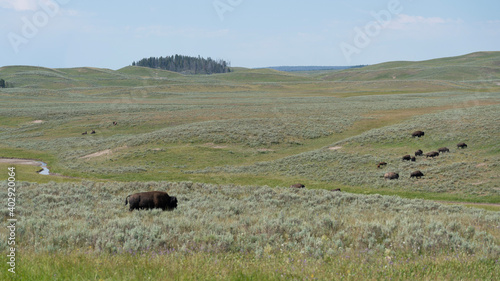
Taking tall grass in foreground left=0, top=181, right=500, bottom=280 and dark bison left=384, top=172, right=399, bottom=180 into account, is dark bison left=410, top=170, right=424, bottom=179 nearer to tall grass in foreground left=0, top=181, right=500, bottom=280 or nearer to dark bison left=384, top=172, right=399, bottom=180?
dark bison left=384, top=172, right=399, bottom=180

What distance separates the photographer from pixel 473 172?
93.4 ft

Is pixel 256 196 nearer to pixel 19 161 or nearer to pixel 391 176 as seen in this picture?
pixel 391 176

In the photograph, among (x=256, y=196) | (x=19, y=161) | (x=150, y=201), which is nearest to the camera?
(x=150, y=201)

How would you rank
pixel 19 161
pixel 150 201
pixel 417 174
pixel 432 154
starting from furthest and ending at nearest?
1. pixel 19 161
2. pixel 432 154
3. pixel 417 174
4. pixel 150 201

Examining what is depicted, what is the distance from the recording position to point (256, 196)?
19.0 m

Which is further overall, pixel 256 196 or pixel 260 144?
pixel 260 144

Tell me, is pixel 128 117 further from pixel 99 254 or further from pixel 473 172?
pixel 99 254

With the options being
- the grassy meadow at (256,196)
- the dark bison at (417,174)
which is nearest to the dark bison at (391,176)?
the grassy meadow at (256,196)

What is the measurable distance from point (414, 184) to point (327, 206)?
15806 millimetres

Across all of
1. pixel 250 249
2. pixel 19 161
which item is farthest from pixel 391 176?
pixel 19 161

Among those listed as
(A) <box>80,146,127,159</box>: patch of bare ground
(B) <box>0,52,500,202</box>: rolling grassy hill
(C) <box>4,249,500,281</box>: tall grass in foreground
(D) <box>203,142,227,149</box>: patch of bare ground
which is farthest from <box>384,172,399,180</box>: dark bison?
(A) <box>80,146,127,159</box>: patch of bare ground

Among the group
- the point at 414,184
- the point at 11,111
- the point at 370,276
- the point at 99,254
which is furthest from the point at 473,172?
the point at 11,111

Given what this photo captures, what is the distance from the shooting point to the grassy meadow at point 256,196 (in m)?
6.34

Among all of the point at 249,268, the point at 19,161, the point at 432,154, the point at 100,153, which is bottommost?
the point at 19,161
